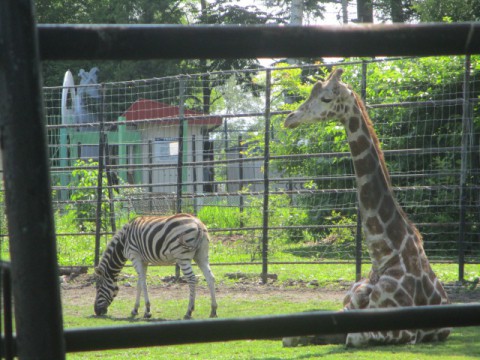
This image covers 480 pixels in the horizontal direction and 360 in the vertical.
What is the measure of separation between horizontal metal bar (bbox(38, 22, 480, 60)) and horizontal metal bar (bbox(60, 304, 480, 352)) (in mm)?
415

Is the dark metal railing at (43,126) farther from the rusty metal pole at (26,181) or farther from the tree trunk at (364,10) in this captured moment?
the tree trunk at (364,10)

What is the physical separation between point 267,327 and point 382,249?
506 centimetres

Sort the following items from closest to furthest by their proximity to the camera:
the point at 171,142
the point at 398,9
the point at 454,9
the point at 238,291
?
the point at 238,291 < the point at 171,142 < the point at 454,9 < the point at 398,9

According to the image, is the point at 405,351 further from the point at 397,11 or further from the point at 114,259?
the point at 397,11

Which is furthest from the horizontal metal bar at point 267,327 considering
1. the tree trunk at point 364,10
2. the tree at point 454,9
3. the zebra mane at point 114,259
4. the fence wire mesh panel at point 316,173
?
the tree trunk at point 364,10

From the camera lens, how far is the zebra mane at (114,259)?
9.27 meters

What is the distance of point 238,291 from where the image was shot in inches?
384

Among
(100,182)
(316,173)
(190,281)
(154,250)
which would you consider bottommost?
(190,281)

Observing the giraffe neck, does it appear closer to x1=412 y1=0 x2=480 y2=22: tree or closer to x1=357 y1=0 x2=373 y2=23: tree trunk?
x1=412 y1=0 x2=480 y2=22: tree

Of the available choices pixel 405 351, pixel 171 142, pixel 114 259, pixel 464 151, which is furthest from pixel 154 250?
pixel 405 351

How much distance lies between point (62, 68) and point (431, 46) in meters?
29.0

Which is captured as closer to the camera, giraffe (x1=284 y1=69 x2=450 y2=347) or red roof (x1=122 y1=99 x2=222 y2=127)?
giraffe (x1=284 y1=69 x2=450 y2=347)

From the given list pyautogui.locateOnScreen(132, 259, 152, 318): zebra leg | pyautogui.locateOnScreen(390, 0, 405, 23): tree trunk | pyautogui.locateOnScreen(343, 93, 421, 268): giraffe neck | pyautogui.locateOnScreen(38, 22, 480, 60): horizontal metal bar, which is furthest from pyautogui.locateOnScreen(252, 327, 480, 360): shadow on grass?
pyautogui.locateOnScreen(390, 0, 405, 23): tree trunk

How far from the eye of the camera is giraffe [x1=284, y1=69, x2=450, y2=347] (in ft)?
19.4
